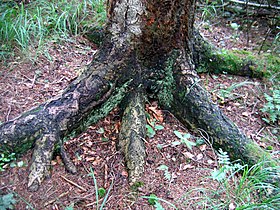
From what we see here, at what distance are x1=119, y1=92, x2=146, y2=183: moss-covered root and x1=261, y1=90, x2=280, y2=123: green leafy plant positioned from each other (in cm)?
139

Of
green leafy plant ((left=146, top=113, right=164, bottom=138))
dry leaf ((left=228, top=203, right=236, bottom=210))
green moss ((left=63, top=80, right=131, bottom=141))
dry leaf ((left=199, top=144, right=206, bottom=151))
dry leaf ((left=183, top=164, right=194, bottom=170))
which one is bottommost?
dry leaf ((left=228, top=203, right=236, bottom=210))

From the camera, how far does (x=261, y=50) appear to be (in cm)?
430

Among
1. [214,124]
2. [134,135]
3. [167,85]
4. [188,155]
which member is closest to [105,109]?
[134,135]

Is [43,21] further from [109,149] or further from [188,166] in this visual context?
[188,166]

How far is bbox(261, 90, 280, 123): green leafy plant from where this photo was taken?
3100mm

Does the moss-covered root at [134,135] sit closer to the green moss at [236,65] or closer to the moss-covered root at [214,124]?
the moss-covered root at [214,124]

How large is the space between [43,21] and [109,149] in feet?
7.35

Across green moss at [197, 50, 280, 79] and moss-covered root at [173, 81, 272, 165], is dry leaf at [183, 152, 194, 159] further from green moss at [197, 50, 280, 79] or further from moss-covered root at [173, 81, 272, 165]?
green moss at [197, 50, 280, 79]

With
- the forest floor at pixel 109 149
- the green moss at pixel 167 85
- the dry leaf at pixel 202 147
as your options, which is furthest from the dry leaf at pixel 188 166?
the green moss at pixel 167 85

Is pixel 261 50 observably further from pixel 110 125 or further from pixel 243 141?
pixel 110 125

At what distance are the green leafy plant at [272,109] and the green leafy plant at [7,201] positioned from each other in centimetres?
248

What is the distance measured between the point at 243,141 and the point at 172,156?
0.64 meters

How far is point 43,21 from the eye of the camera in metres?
3.88

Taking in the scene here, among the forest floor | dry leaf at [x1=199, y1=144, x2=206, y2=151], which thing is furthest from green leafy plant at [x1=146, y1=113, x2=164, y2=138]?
dry leaf at [x1=199, y1=144, x2=206, y2=151]
